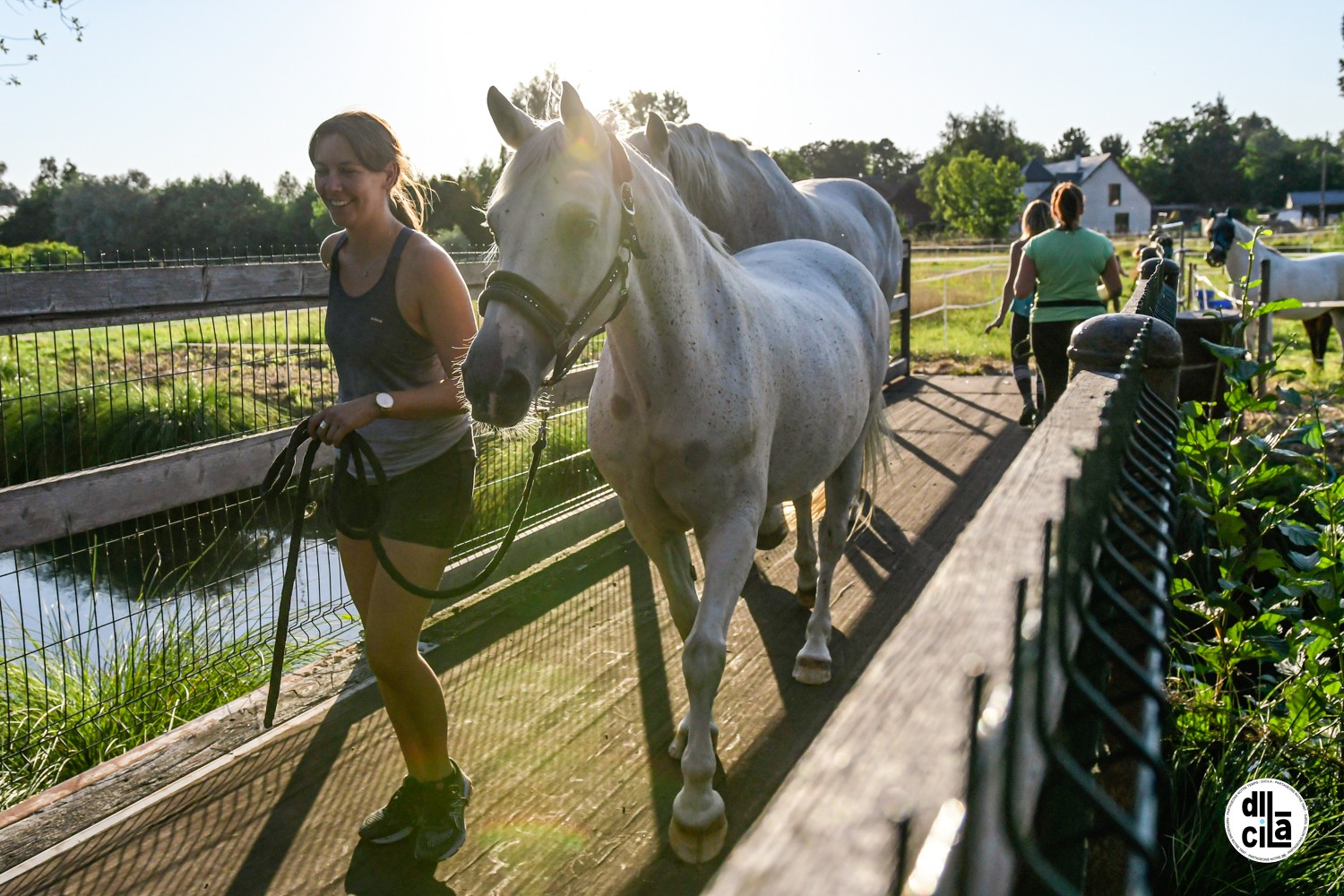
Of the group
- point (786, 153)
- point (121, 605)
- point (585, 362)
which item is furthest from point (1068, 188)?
point (786, 153)

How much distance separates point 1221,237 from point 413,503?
11.8 metres

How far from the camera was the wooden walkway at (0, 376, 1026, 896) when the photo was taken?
8.87 ft

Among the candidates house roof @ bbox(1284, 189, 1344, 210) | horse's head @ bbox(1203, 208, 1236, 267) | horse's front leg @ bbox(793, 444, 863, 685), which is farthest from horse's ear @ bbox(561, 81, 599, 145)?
house roof @ bbox(1284, 189, 1344, 210)

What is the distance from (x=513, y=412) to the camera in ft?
6.67

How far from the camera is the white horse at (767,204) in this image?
4.60 metres

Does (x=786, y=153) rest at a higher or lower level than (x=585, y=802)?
higher

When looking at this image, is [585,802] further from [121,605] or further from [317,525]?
[121,605]

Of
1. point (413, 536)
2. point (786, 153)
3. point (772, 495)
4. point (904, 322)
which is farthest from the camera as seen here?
point (786, 153)

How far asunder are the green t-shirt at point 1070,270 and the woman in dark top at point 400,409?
15.3 feet

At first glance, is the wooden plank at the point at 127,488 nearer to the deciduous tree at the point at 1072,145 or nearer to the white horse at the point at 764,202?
the white horse at the point at 764,202

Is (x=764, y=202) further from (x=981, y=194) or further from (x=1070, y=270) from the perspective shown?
(x=981, y=194)

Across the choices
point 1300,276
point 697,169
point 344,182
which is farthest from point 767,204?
A: point 1300,276

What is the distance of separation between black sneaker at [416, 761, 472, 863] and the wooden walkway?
2.0 inches

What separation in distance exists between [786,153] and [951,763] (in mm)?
48712
